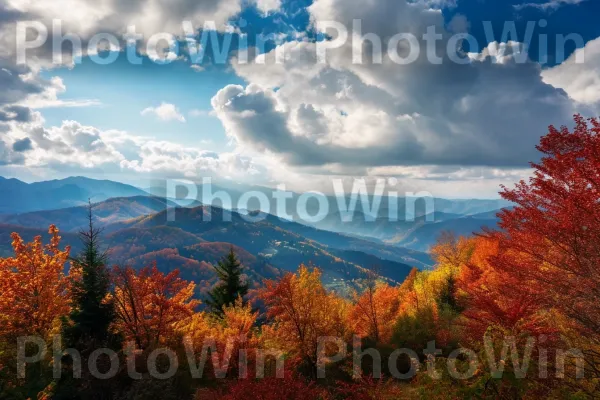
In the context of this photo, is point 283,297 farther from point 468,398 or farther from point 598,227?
point 598,227

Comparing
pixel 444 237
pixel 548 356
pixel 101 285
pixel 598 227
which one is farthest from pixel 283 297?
pixel 444 237

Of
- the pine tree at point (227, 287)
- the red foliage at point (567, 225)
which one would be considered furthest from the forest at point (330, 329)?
the pine tree at point (227, 287)

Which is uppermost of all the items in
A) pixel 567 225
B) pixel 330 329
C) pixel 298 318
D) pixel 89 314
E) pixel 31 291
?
pixel 567 225

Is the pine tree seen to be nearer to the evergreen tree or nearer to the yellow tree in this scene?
the evergreen tree

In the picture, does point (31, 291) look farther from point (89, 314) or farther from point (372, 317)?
point (372, 317)

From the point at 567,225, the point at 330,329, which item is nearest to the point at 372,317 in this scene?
the point at 330,329

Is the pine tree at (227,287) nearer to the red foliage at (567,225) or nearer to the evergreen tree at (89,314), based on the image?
the evergreen tree at (89,314)
